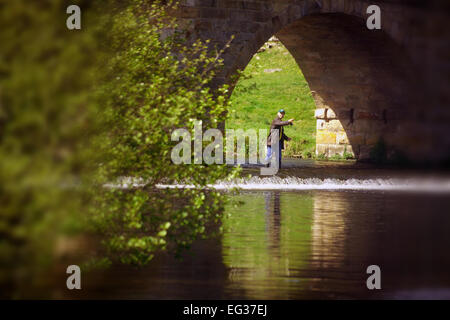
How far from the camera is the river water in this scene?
615 centimetres

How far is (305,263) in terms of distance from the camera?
9.30 meters

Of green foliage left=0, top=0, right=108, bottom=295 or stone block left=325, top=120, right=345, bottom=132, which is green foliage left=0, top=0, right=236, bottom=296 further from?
stone block left=325, top=120, right=345, bottom=132

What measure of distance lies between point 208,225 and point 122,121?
4243mm

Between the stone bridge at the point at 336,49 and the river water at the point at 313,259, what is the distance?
1.12 meters

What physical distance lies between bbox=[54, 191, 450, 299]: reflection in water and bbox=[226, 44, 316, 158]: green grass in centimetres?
2116

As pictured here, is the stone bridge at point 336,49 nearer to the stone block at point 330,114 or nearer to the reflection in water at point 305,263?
the stone block at point 330,114

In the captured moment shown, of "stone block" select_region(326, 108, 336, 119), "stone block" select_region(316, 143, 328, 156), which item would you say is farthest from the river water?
"stone block" select_region(316, 143, 328, 156)

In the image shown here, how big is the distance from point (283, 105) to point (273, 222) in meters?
27.0

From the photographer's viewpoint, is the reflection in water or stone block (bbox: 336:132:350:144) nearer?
the reflection in water

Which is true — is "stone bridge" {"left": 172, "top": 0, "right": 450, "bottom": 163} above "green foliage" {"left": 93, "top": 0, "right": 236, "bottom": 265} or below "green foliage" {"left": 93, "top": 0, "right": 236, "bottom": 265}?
above

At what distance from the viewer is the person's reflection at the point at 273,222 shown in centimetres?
1033
